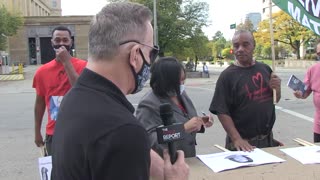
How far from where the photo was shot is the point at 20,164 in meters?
6.80

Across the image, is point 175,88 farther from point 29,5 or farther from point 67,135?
point 29,5

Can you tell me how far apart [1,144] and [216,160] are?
21.6ft

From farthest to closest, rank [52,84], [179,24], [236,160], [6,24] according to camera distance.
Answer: [6,24], [179,24], [52,84], [236,160]

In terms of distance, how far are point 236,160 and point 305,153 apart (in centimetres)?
54

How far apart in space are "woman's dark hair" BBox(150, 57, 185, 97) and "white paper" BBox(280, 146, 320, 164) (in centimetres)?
95

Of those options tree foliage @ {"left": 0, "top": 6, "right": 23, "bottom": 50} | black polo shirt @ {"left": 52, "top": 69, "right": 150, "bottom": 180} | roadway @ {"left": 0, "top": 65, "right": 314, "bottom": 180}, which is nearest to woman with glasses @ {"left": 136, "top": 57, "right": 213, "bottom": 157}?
black polo shirt @ {"left": 52, "top": 69, "right": 150, "bottom": 180}

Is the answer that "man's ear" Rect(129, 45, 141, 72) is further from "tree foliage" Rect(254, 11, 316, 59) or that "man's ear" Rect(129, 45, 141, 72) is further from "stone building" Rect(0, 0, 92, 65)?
"stone building" Rect(0, 0, 92, 65)

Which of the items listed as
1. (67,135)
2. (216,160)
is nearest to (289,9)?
(216,160)

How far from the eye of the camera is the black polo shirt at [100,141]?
1294 millimetres

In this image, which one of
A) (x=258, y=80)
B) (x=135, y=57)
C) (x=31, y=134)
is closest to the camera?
(x=135, y=57)

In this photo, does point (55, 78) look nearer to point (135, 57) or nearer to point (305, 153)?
point (305, 153)

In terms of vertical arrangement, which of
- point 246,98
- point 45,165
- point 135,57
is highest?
point 135,57

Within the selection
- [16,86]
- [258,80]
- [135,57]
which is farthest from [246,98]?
[16,86]

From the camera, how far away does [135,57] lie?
4.99 feet
